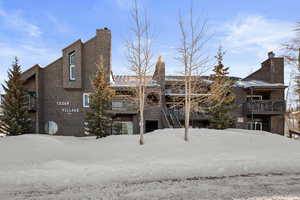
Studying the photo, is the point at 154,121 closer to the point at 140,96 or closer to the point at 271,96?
the point at 140,96

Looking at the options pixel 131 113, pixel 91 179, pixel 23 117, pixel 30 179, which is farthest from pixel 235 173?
pixel 23 117

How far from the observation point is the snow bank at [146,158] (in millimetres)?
6078

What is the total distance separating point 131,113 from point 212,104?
776 centimetres

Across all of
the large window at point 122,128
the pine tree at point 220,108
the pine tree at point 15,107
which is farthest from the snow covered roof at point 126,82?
the pine tree at point 15,107

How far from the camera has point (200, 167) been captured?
6.84 meters

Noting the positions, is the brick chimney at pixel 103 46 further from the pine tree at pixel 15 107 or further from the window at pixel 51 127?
the window at pixel 51 127

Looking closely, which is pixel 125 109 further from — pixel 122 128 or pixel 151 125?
pixel 151 125

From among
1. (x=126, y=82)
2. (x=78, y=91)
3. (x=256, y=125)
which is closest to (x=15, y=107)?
(x=78, y=91)

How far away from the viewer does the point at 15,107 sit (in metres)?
16.5

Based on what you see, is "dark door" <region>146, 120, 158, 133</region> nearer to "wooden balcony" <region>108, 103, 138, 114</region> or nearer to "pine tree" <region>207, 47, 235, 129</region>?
"wooden balcony" <region>108, 103, 138, 114</region>

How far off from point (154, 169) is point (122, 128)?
524 inches

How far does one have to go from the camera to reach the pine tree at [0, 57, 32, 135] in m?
16.1

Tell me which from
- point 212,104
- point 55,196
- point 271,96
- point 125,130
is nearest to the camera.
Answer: point 55,196

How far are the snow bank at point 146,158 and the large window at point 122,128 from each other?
22.2 ft
